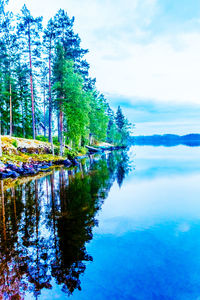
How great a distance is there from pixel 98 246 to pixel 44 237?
1.93 m

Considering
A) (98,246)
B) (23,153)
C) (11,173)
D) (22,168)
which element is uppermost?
(23,153)

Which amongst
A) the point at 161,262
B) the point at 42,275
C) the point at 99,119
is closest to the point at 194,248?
the point at 161,262

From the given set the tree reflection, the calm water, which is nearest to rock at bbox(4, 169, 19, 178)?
the tree reflection

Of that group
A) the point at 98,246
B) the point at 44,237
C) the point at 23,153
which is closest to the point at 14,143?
the point at 23,153

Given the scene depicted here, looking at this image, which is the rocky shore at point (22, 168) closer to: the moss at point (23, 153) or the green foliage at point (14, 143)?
the moss at point (23, 153)

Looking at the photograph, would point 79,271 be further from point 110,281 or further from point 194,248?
point 194,248

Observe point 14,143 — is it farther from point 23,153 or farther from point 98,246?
point 98,246

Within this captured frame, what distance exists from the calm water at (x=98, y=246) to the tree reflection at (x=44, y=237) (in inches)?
0.9

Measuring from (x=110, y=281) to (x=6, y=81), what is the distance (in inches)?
1257

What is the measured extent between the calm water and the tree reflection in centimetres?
2

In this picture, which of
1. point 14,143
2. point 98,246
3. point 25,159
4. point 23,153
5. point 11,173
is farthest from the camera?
point 23,153

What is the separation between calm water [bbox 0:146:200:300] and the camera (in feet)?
14.8

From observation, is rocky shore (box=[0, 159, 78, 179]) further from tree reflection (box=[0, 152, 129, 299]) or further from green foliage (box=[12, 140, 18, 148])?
A: tree reflection (box=[0, 152, 129, 299])

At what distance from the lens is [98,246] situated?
6.31 metres
